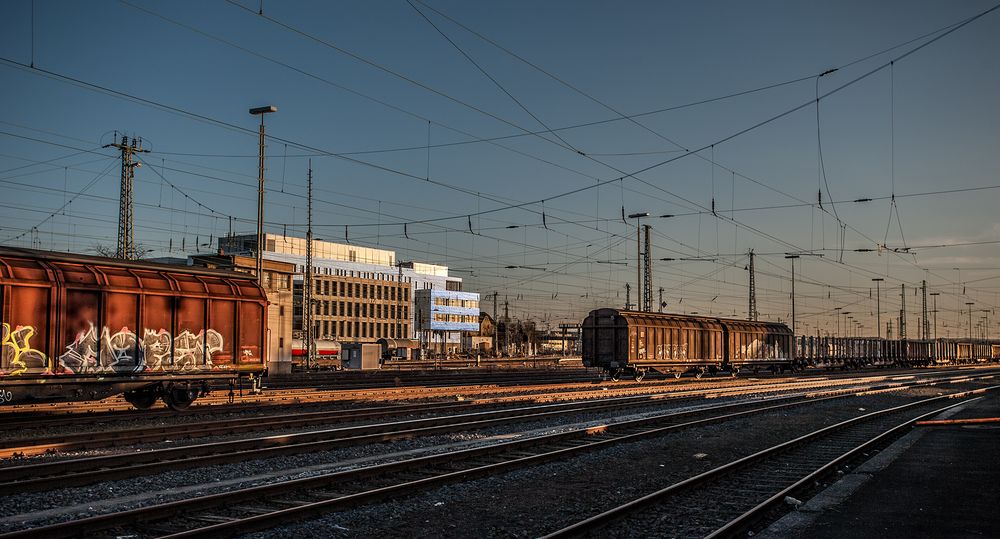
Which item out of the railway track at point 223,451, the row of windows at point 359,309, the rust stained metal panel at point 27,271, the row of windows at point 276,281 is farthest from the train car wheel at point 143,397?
the row of windows at point 359,309

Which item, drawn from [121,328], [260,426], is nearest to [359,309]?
[121,328]

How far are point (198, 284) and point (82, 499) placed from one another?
12.4 m

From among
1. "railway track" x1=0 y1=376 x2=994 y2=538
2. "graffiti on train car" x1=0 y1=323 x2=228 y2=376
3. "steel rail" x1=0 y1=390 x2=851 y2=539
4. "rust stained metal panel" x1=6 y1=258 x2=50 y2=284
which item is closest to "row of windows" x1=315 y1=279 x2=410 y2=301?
"graffiti on train car" x1=0 y1=323 x2=228 y2=376

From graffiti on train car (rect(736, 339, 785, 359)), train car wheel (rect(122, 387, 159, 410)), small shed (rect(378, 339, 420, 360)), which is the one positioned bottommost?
small shed (rect(378, 339, 420, 360))

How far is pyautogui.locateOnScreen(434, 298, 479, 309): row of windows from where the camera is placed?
146m

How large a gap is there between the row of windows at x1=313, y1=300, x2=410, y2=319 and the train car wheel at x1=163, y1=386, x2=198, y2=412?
9781 cm

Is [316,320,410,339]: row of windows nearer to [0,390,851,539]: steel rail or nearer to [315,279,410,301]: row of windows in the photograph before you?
[315,279,410,301]: row of windows

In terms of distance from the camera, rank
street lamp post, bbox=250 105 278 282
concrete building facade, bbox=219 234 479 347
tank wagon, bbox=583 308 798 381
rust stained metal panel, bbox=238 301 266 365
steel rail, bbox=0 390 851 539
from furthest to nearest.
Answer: concrete building facade, bbox=219 234 479 347
tank wagon, bbox=583 308 798 381
street lamp post, bbox=250 105 278 282
rust stained metal panel, bbox=238 301 266 365
steel rail, bbox=0 390 851 539

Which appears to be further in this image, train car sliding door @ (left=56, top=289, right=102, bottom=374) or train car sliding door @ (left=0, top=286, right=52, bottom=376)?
train car sliding door @ (left=56, top=289, right=102, bottom=374)

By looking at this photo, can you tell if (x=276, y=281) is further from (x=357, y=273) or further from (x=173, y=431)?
(x=357, y=273)

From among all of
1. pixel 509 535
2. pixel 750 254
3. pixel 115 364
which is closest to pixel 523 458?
pixel 509 535

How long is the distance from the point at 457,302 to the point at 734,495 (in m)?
139

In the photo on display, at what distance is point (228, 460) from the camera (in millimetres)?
13930

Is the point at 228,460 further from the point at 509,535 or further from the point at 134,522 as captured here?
the point at 509,535
